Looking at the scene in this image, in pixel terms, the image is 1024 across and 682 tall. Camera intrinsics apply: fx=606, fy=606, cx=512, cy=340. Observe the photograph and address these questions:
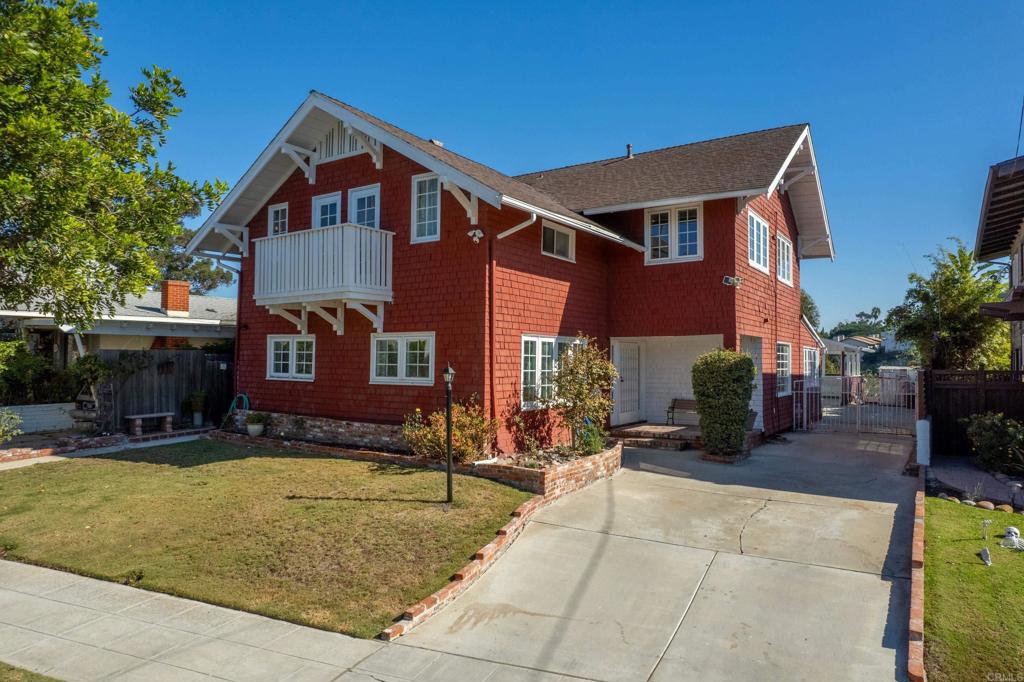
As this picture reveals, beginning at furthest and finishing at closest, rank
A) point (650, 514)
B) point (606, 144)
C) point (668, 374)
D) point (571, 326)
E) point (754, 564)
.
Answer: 1. point (606, 144)
2. point (668, 374)
3. point (571, 326)
4. point (650, 514)
5. point (754, 564)

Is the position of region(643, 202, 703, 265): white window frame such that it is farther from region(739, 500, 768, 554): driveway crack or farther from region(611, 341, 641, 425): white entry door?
region(739, 500, 768, 554): driveway crack

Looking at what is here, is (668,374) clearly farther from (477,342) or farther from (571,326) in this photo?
(477,342)

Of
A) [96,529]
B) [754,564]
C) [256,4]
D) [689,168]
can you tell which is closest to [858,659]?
[754,564]

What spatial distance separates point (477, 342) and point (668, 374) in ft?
23.9

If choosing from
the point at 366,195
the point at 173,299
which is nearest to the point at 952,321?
the point at 366,195

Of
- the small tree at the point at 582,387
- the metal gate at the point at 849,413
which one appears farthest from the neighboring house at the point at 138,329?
the metal gate at the point at 849,413

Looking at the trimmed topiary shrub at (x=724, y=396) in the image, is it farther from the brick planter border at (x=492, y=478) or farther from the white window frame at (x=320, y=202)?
the white window frame at (x=320, y=202)

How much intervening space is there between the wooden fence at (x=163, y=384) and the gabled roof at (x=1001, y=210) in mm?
19285

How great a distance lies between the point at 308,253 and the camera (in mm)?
13031

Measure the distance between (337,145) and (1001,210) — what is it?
55.4ft

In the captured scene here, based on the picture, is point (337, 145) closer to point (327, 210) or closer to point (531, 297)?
point (327, 210)

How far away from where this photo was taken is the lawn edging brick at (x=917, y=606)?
4.62 metres

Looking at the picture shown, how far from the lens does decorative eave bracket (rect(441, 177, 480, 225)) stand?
11875mm

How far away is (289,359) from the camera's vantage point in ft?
50.3
